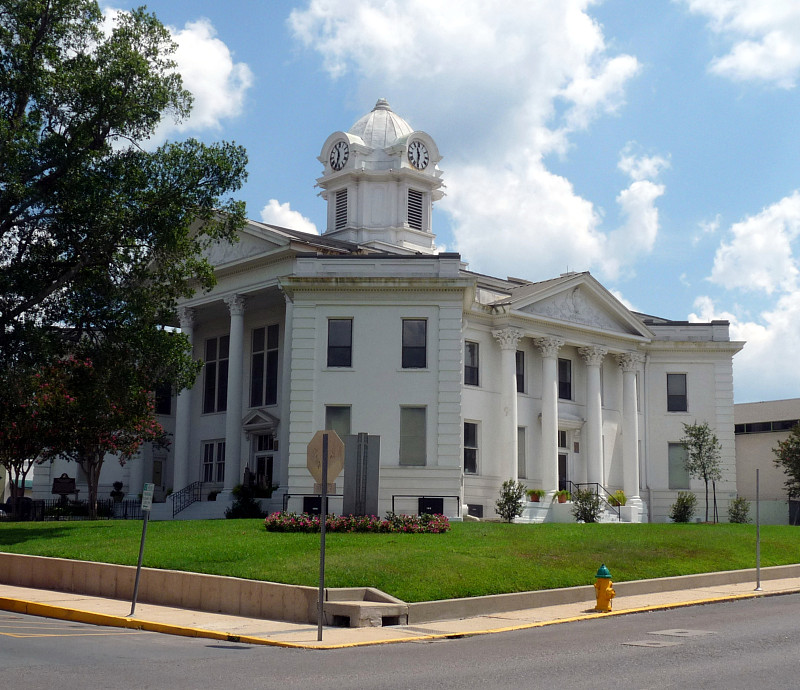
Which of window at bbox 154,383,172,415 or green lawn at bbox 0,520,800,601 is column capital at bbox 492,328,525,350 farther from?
window at bbox 154,383,172,415

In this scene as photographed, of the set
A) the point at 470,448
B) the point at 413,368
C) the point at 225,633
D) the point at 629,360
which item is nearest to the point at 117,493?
the point at 470,448

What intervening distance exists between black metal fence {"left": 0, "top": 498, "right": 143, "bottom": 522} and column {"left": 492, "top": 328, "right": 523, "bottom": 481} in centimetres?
1474

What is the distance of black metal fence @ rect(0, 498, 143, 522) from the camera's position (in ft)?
135

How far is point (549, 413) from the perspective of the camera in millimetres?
42344

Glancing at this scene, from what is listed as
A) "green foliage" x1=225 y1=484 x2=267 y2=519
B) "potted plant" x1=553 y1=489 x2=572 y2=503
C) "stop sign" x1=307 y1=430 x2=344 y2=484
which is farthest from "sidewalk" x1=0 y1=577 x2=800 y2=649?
"potted plant" x1=553 y1=489 x2=572 y2=503

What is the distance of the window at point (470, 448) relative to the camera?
132 ft

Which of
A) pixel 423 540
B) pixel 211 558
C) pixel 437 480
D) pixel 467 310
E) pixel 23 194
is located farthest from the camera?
pixel 467 310

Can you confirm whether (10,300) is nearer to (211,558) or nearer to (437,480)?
(211,558)

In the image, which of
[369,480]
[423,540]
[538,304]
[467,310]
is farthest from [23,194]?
[538,304]

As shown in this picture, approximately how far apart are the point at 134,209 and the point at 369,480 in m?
9.95

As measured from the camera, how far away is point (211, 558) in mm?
20672

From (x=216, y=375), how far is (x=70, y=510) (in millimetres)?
8540

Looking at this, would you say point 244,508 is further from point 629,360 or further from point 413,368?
point 629,360

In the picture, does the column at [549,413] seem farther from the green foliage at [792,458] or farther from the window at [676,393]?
the green foliage at [792,458]
